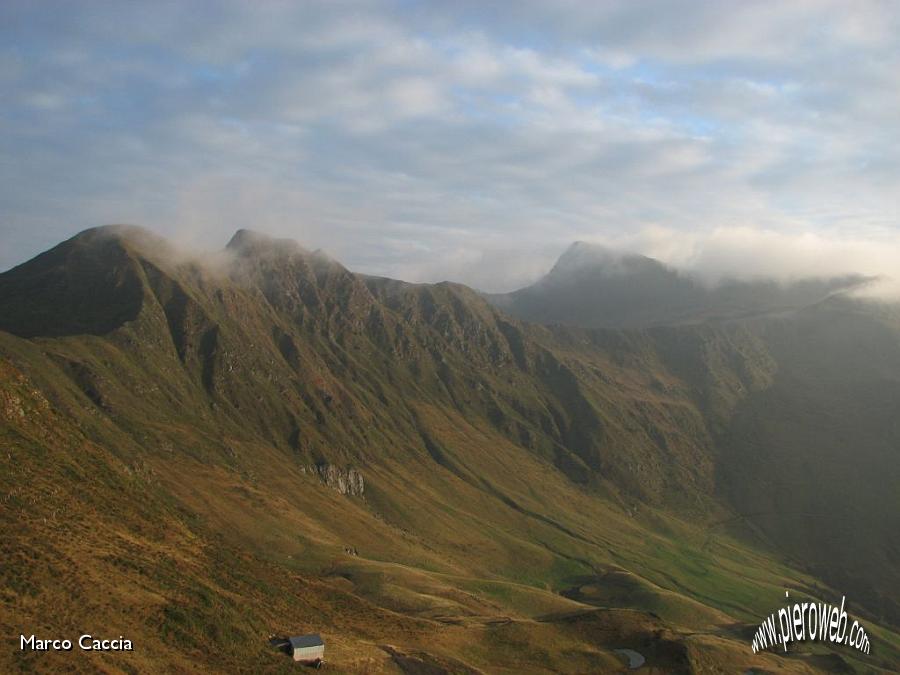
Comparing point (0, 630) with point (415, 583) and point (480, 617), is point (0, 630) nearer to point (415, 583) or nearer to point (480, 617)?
point (480, 617)

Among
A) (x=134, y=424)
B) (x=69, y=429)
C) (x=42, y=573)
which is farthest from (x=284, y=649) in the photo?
(x=134, y=424)

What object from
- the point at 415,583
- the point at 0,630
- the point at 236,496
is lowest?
the point at 415,583

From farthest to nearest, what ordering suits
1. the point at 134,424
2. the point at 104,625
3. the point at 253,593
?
1. the point at 134,424
2. the point at 253,593
3. the point at 104,625

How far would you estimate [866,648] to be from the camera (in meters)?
187

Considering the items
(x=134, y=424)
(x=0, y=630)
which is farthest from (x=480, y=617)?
(x=134, y=424)

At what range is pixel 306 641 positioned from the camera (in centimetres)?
7231

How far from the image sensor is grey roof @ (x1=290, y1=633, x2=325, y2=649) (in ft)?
234

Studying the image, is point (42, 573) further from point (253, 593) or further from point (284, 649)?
point (253, 593)

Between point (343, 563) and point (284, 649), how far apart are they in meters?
84.7

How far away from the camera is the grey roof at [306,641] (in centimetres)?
7131

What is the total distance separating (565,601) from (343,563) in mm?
52418

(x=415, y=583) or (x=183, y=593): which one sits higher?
(x=183, y=593)

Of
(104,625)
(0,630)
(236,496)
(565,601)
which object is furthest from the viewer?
(236,496)

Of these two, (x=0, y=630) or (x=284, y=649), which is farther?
(x=284, y=649)
